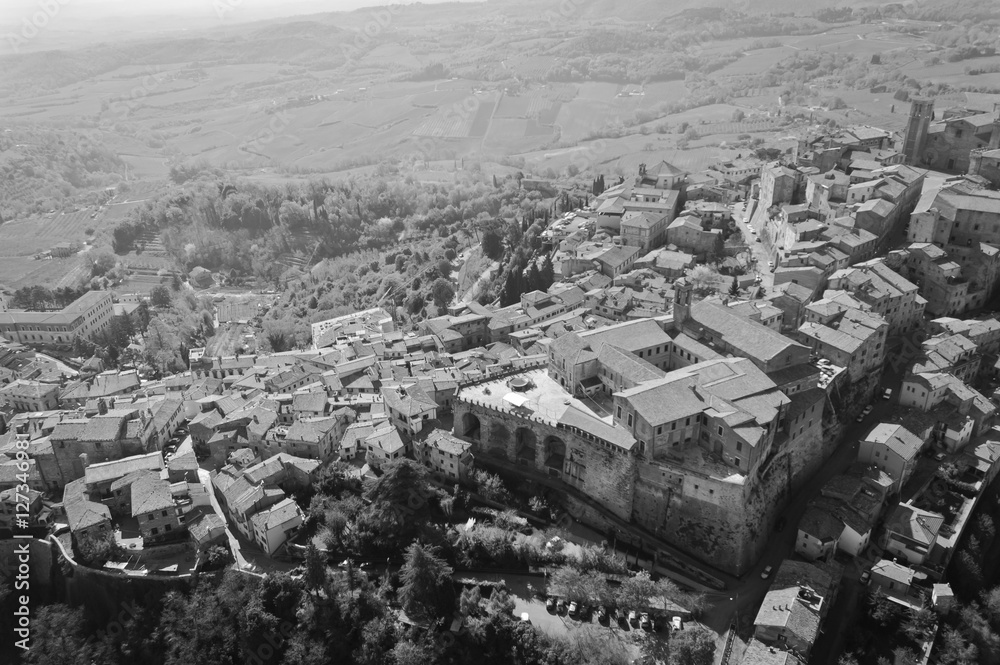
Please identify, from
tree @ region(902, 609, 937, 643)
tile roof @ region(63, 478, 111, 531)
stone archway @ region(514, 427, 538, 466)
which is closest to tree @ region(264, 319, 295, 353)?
tile roof @ region(63, 478, 111, 531)

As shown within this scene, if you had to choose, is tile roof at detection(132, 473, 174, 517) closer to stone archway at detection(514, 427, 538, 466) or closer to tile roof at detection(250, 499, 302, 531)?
tile roof at detection(250, 499, 302, 531)

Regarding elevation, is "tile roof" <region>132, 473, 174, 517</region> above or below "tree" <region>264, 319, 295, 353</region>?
above

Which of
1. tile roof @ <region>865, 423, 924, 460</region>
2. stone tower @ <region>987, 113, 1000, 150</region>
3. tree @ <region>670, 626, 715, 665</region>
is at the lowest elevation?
tree @ <region>670, 626, 715, 665</region>

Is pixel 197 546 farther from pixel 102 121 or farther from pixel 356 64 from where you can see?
pixel 356 64

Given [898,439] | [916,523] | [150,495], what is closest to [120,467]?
[150,495]

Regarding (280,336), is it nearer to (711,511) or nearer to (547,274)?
(547,274)

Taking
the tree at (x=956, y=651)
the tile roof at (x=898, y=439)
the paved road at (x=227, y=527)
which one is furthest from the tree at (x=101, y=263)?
the tree at (x=956, y=651)
